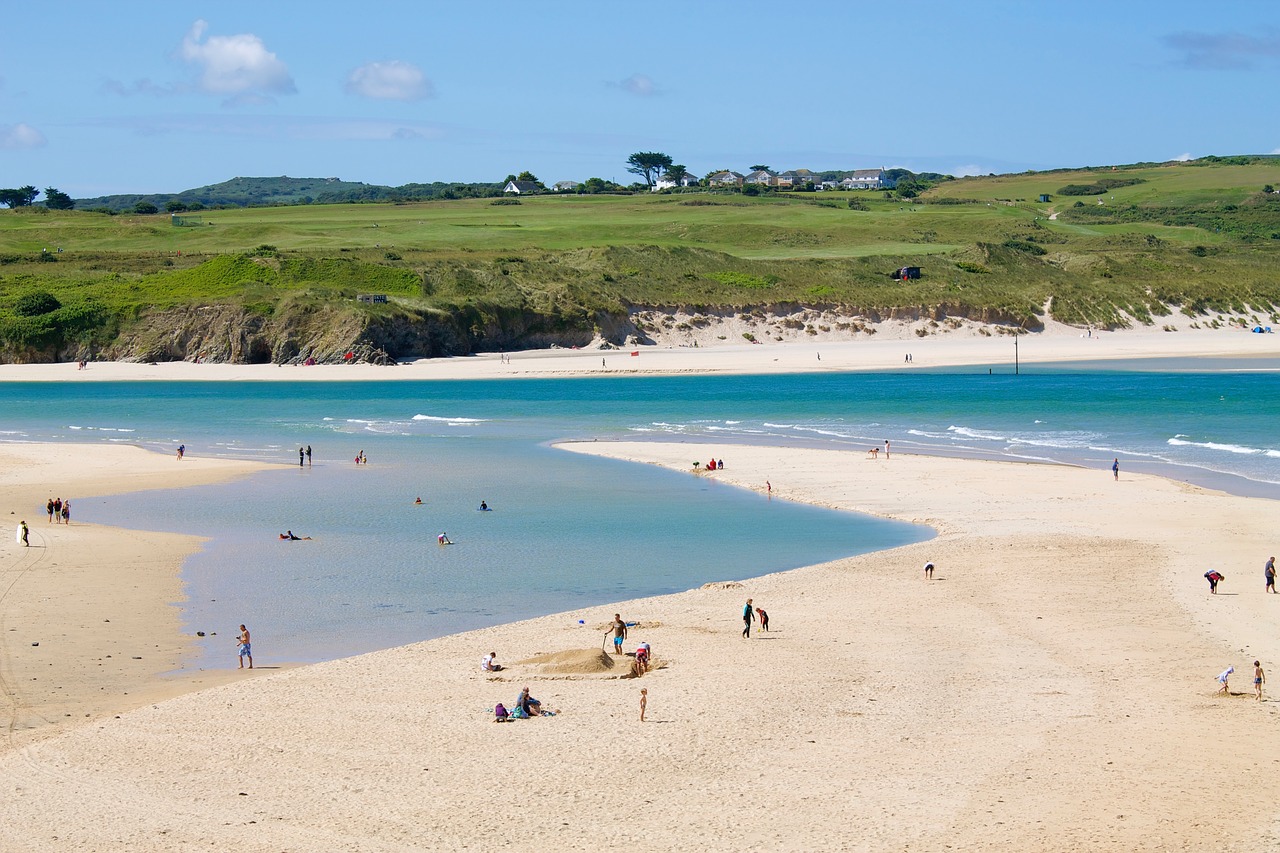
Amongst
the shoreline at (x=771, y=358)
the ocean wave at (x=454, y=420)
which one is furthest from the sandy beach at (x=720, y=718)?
the shoreline at (x=771, y=358)

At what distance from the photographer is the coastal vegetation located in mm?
91562

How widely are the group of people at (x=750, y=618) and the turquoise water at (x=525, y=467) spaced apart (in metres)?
3.82

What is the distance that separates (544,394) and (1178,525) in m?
47.3

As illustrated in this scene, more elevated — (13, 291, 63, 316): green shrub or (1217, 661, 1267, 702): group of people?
(13, 291, 63, 316): green shrub

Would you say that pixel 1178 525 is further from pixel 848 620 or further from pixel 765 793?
pixel 765 793

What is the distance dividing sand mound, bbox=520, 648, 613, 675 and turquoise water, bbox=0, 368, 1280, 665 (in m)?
3.15

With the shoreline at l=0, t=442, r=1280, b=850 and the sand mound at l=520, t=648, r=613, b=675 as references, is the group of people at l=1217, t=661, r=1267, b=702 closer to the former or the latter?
the shoreline at l=0, t=442, r=1280, b=850

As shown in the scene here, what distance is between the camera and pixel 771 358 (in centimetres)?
9119

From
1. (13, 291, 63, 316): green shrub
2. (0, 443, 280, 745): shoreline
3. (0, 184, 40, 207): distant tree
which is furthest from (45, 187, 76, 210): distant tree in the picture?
(0, 443, 280, 745): shoreline

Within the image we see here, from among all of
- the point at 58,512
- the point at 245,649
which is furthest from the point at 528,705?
the point at 58,512

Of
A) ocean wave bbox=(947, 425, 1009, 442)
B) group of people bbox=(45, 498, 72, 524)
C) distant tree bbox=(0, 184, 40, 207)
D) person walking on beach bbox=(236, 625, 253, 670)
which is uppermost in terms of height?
distant tree bbox=(0, 184, 40, 207)

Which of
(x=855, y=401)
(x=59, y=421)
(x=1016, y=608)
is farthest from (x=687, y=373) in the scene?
(x=1016, y=608)

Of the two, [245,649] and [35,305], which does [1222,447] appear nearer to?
[245,649]

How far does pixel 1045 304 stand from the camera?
110m
